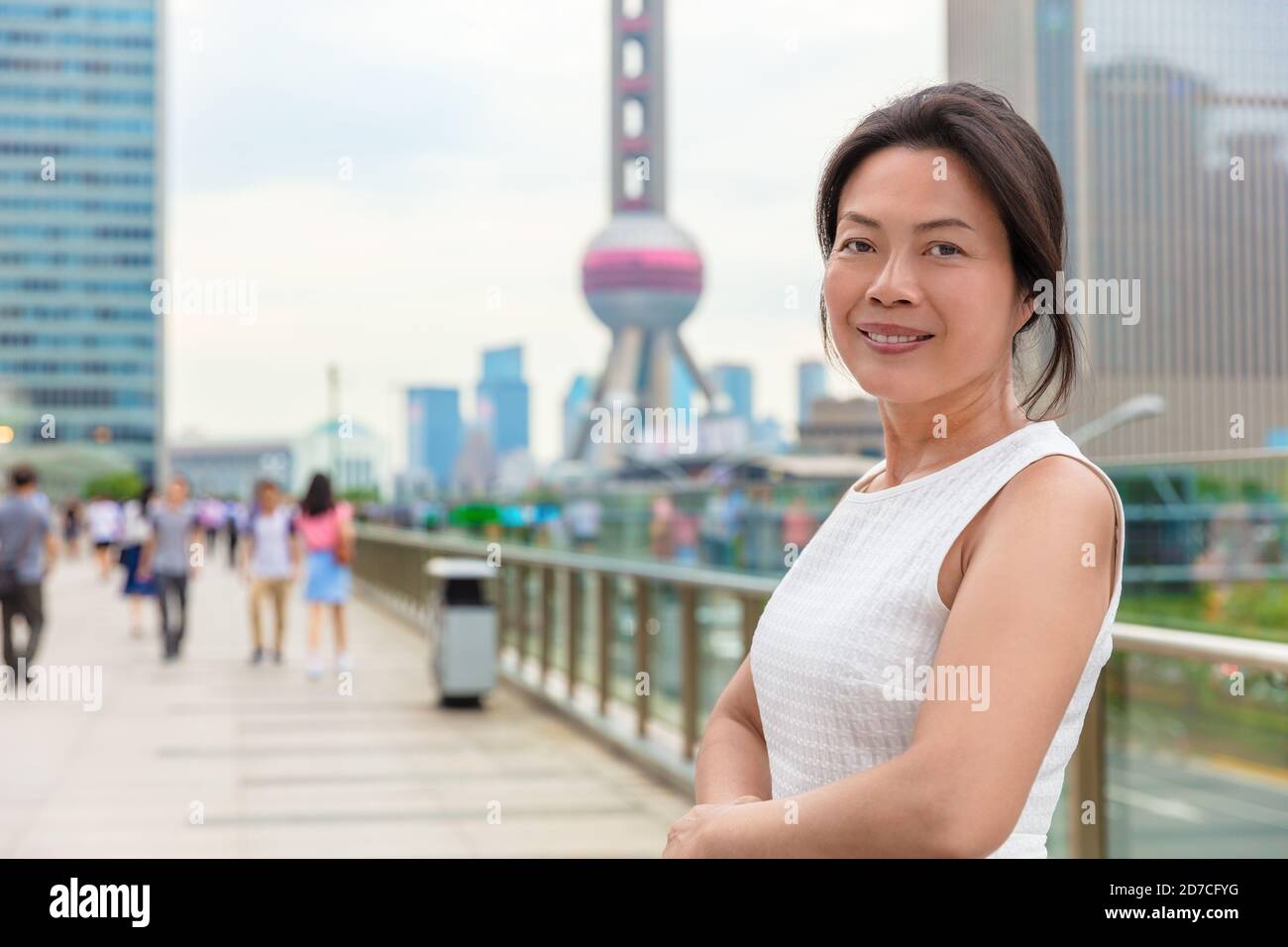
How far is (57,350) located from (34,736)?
113007mm

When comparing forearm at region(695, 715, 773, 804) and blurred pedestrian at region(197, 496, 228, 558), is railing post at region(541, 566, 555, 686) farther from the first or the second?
blurred pedestrian at region(197, 496, 228, 558)

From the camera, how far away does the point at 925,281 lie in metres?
1.45

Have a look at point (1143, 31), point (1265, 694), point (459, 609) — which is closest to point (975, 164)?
point (1265, 694)

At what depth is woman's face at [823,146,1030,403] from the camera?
1.44 meters

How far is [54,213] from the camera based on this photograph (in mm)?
111875

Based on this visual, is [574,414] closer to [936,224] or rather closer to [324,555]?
[324,555]

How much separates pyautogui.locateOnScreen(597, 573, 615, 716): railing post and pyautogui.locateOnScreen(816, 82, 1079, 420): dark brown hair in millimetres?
8172

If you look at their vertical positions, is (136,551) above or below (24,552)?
below

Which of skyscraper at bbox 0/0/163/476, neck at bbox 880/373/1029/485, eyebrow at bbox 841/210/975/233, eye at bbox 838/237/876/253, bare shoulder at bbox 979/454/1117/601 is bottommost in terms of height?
bare shoulder at bbox 979/454/1117/601

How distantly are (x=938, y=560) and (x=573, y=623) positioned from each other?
9406 millimetres

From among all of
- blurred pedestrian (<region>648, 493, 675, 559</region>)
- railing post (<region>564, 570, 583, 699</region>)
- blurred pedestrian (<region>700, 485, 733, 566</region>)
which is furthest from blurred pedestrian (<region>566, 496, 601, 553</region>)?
railing post (<region>564, 570, 583, 699</region>)

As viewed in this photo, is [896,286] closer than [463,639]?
Yes

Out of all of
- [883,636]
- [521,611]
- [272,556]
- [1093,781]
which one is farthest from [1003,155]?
[272,556]
